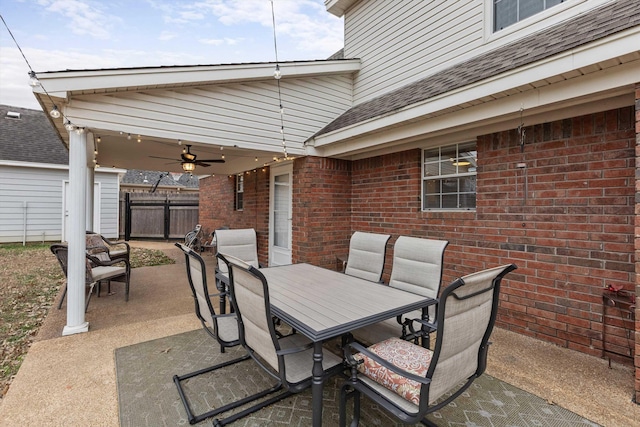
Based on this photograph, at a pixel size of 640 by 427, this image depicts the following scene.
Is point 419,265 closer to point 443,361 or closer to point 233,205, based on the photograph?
point 443,361

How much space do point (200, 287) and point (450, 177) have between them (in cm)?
369

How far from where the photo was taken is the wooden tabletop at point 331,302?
1927mm

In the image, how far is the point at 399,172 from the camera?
5.08 meters

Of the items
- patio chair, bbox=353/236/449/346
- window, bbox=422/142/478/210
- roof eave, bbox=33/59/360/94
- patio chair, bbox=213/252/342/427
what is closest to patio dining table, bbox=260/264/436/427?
patio chair, bbox=213/252/342/427

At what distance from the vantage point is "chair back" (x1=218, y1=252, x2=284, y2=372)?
171cm

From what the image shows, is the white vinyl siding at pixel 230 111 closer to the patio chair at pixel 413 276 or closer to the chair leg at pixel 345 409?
the patio chair at pixel 413 276

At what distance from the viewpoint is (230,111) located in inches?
184

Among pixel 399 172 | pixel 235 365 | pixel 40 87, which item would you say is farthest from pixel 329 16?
pixel 235 365

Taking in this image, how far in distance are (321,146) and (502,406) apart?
4304 millimetres

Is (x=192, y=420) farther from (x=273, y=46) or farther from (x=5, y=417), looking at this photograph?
(x=273, y=46)

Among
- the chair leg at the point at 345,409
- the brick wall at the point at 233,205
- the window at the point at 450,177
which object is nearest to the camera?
the chair leg at the point at 345,409

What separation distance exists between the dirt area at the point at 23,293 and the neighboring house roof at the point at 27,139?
3314mm

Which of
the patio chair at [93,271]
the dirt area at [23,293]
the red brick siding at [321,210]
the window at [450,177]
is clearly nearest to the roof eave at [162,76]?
the red brick siding at [321,210]

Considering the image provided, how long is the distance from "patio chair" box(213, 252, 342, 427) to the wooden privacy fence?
1203 centimetres
